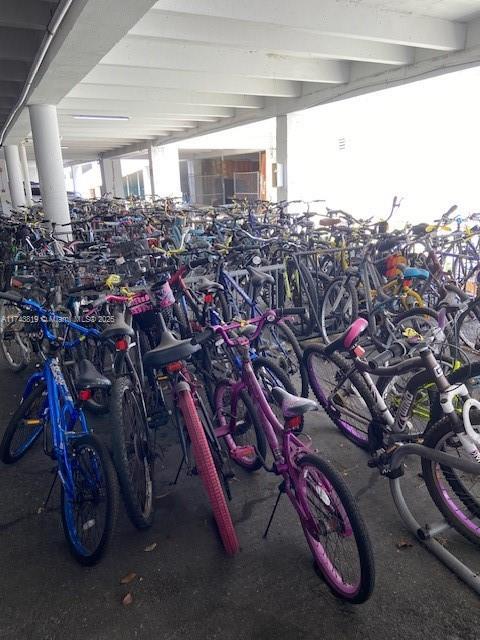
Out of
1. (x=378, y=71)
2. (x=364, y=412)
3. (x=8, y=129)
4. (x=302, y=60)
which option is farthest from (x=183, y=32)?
(x=8, y=129)

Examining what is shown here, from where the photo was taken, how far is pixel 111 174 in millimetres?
21969

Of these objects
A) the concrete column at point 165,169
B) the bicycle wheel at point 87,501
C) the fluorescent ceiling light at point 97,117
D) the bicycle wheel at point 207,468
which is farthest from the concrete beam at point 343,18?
the concrete column at point 165,169

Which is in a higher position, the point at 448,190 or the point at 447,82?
the point at 447,82

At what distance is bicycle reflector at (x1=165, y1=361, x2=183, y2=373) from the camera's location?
6.36ft

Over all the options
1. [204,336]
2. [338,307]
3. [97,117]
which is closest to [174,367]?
[204,336]

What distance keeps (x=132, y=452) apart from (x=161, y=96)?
7903 mm

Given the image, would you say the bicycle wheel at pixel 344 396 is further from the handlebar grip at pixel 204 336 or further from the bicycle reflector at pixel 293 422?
the handlebar grip at pixel 204 336

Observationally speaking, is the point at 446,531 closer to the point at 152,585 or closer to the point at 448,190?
the point at 152,585

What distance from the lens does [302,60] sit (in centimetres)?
688

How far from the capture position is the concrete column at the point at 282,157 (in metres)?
9.13

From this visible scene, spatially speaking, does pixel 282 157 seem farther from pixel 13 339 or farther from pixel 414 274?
pixel 13 339

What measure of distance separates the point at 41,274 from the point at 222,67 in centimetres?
439

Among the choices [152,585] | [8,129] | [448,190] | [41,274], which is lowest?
[152,585]

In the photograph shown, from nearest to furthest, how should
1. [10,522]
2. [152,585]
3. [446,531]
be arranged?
[152,585]
[446,531]
[10,522]
